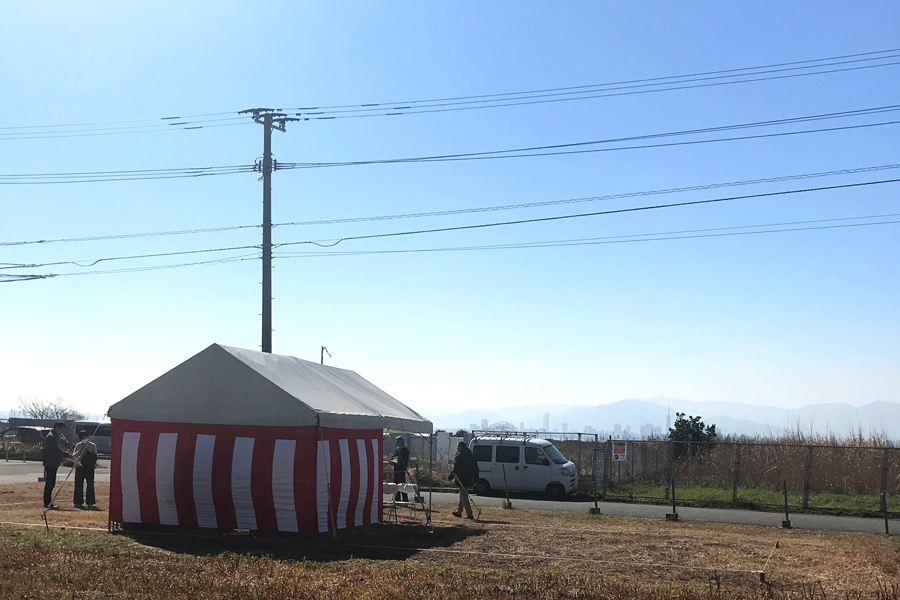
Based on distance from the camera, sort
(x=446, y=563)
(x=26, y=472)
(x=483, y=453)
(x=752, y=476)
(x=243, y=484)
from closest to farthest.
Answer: (x=446, y=563) → (x=243, y=484) → (x=483, y=453) → (x=752, y=476) → (x=26, y=472)

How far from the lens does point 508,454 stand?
27.8 metres

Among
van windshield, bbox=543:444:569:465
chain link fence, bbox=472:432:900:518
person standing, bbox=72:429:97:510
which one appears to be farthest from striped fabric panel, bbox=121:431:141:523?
van windshield, bbox=543:444:569:465

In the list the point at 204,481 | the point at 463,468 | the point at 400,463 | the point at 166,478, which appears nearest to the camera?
the point at 204,481

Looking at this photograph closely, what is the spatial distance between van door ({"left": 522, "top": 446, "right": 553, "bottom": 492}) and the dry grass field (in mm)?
10218

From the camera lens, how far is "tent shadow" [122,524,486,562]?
1216 centimetres

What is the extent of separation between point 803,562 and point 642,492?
609 inches

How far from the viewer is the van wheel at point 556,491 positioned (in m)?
27.0

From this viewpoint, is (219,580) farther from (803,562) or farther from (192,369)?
(803,562)

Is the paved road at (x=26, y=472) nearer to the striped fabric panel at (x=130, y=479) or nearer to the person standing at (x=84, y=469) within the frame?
the person standing at (x=84, y=469)

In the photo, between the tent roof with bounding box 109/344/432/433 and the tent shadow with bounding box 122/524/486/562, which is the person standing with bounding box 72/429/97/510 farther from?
the tent shadow with bounding box 122/524/486/562

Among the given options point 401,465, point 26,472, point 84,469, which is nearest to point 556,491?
point 401,465

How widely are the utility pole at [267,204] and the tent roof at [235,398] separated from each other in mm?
7530

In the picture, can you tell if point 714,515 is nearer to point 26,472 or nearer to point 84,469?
point 84,469

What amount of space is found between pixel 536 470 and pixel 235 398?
49.1ft
